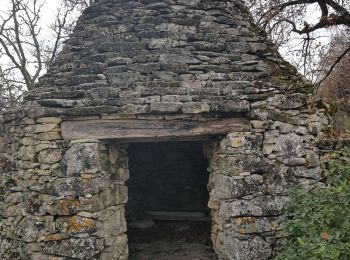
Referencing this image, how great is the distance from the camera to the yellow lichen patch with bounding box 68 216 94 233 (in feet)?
12.7

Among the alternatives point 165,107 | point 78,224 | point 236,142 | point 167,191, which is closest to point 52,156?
point 78,224

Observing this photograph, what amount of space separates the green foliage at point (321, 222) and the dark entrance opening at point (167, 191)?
2.95 m

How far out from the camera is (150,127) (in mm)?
3904

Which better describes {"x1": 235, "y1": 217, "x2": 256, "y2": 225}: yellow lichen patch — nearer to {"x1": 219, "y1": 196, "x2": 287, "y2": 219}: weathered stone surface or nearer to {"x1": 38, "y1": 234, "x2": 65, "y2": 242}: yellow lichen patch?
{"x1": 219, "y1": 196, "x2": 287, "y2": 219}: weathered stone surface

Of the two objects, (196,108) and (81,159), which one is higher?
(196,108)

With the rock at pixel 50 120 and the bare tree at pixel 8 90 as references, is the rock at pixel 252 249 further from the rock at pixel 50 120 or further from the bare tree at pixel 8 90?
the bare tree at pixel 8 90

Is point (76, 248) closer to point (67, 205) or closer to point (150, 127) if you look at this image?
point (67, 205)

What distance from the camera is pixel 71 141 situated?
3.97 metres

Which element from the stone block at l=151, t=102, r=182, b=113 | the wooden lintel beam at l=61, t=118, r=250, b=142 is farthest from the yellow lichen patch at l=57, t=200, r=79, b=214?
the stone block at l=151, t=102, r=182, b=113

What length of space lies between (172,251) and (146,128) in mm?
2571

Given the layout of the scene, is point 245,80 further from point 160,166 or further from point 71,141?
point 160,166

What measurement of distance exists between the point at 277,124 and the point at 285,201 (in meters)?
0.80

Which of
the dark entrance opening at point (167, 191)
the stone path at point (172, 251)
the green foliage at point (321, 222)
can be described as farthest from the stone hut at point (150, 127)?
the dark entrance opening at point (167, 191)

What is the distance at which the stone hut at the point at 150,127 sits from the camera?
12.8ft
